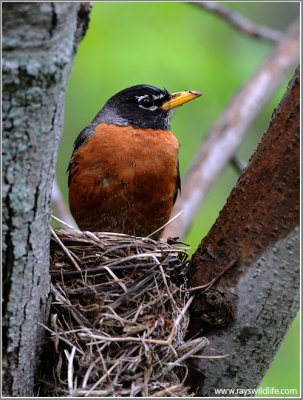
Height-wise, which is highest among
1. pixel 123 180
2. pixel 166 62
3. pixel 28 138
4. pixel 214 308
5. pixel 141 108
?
pixel 28 138

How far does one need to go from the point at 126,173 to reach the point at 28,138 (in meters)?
1.86

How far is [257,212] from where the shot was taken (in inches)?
92.3

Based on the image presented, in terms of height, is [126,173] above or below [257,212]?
below

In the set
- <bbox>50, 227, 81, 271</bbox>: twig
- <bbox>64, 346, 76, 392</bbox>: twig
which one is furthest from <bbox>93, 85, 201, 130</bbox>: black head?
<bbox>64, 346, 76, 392</bbox>: twig

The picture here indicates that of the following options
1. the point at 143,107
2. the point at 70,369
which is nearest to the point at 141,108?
the point at 143,107

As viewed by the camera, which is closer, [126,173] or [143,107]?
[126,173]

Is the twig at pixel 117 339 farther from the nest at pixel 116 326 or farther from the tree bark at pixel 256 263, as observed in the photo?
the tree bark at pixel 256 263

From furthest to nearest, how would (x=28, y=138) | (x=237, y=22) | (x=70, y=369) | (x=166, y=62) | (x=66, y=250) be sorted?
1. (x=237, y=22)
2. (x=166, y=62)
3. (x=66, y=250)
4. (x=70, y=369)
5. (x=28, y=138)

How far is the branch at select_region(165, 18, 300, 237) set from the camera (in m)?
4.63

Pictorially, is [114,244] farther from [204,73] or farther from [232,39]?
[232,39]

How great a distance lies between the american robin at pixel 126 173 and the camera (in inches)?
145

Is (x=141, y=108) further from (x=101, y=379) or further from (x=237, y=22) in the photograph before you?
(x=101, y=379)

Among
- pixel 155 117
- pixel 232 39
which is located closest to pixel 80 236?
pixel 155 117

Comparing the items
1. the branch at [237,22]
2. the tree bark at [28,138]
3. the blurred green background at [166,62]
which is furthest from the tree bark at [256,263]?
the branch at [237,22]
